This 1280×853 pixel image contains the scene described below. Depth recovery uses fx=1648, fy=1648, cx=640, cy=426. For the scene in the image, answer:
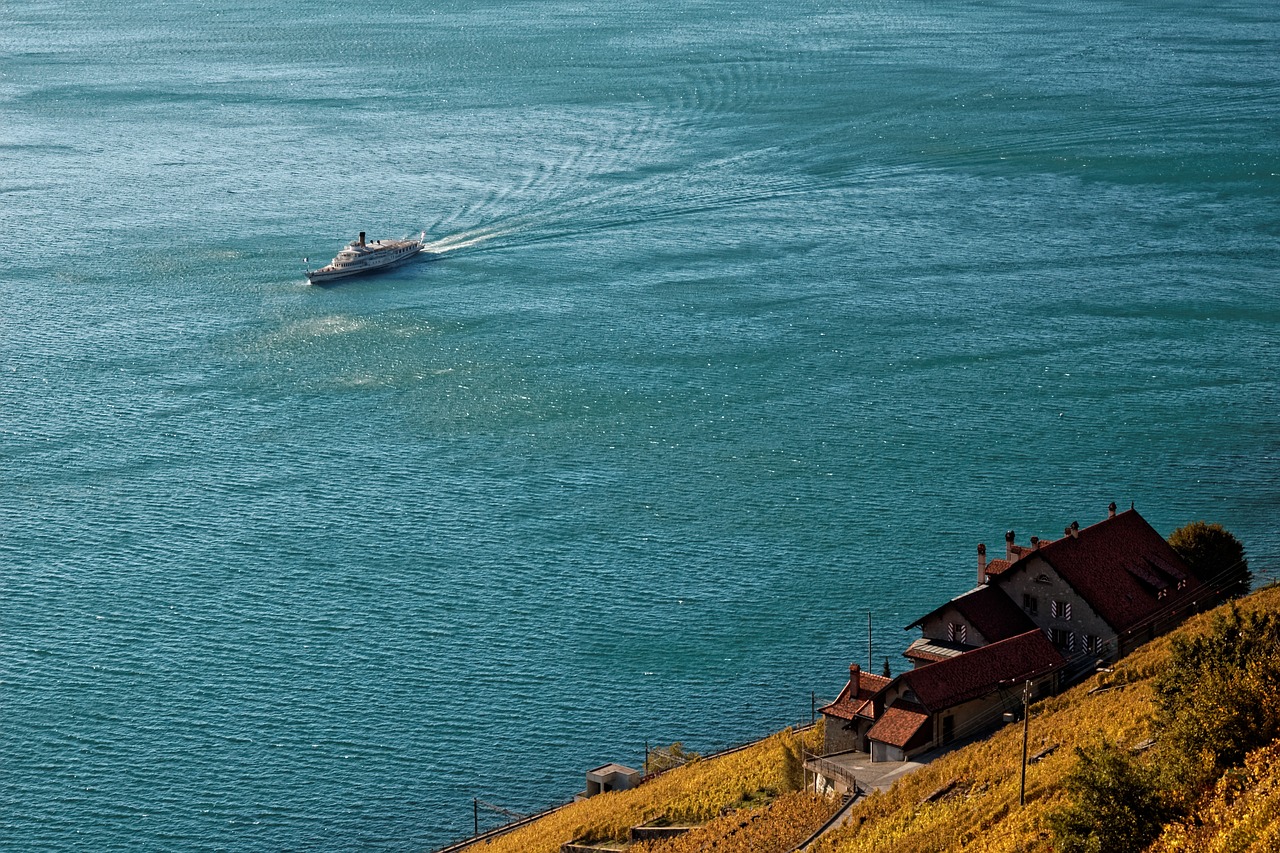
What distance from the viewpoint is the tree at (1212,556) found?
59062mm

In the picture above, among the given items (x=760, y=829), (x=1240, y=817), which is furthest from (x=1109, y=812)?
(x=760, y=829)

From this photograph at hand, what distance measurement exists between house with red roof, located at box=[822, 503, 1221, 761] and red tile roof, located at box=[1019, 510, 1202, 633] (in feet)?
0.15

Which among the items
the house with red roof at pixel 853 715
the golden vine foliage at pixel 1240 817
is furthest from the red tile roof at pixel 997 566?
the golden vine foliage at pixel 1240 817

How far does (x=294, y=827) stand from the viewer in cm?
5516

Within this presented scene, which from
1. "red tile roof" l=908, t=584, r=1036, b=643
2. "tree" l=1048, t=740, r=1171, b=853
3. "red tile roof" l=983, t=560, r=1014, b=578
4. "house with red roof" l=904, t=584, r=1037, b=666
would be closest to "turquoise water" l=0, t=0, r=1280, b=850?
"red tile roof" l=983, t=560, r=1014, b=578

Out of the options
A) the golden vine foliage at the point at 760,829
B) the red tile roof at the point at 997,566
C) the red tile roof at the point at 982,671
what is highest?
the red tile roof at the point at 997,566

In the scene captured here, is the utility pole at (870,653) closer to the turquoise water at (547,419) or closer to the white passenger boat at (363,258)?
the turquoise water at (547,419)

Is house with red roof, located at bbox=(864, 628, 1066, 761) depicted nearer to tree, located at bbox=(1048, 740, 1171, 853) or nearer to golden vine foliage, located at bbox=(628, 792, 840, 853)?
golden vine foliage, located at bbox=(628, 792, 840, 853)

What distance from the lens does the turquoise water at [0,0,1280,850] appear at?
2414 inches

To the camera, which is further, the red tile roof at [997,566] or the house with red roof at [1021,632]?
the red tile roof at [997,566]

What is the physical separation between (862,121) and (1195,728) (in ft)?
409

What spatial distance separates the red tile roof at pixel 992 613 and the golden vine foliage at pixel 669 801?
20.0 ft

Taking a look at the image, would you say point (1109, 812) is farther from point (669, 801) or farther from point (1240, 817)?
point (669, 801)

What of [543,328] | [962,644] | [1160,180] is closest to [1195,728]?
[962,644]
